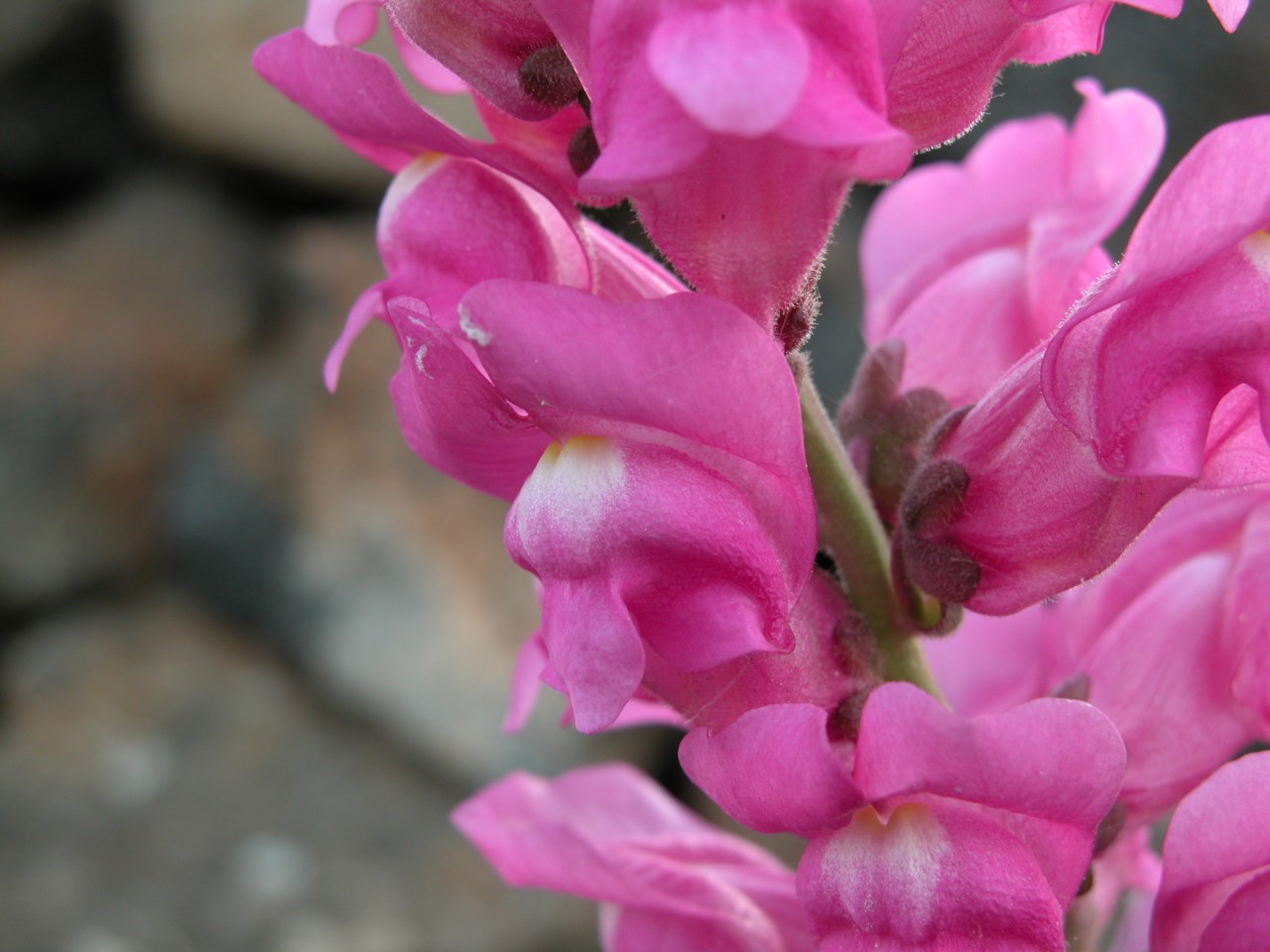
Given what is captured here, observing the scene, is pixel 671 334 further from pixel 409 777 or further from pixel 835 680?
pixel 409 777

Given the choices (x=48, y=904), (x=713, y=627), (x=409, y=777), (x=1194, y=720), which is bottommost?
(x=48, y=904)

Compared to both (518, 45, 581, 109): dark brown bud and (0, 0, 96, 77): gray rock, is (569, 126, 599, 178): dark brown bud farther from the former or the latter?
(0, 0, 96, 77): gray rock

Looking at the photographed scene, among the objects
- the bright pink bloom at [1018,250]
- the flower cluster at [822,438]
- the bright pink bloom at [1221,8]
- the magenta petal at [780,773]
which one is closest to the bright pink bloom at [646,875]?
the flower cluster at [822,438]

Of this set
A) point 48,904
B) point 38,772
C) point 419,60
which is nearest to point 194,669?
point 38,772

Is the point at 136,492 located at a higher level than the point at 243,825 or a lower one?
higher

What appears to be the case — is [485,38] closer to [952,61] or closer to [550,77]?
[550,77]

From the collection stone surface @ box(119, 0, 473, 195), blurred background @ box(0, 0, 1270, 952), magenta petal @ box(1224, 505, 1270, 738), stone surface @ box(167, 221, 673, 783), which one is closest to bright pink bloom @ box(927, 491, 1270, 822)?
magenta petal @ box(1224, 505, 1270, 738)
